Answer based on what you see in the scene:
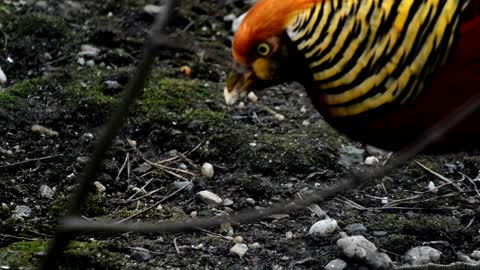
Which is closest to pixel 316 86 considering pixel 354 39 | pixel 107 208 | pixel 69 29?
pixel 354 39

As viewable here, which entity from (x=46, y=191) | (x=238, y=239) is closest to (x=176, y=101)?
(x=46, y=191)

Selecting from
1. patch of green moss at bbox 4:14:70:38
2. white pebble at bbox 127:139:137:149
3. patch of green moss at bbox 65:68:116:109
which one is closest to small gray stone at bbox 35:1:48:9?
patch of green moss at bbox 4:14:70:38

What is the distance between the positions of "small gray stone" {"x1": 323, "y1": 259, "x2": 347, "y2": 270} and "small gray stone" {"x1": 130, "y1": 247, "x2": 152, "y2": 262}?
0.54m

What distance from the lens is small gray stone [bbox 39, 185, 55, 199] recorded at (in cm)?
322

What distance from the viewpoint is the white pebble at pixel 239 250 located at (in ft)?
9.87

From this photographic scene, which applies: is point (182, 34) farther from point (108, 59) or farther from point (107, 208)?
point (107, 208)

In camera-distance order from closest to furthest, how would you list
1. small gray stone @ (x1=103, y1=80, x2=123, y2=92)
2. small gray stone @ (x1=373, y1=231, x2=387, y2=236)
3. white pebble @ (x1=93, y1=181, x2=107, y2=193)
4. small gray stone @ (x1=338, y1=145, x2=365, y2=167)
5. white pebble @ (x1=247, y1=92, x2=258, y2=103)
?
small gray stone @ (x1=373, y1=231, x2=387, y2=236)
white pebble @ (x1=93, y1=181, x2=107, y2=193)
small gray stone @ (x1=338, y1=145, x2=365, y2=167)
small gray stone @ (x1=103, y1=80, x2=123, y2=92)
white pebble @ (x1=247, y1=92, x2=258, y2=103)

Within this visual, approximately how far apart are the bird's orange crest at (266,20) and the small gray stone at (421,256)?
89 cm

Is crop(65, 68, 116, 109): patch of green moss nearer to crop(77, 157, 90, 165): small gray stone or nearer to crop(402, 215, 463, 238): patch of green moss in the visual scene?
crop(77, 157, 90, 165): small gray stone

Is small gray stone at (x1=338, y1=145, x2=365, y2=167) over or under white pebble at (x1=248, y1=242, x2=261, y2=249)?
over

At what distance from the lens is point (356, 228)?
3186mm

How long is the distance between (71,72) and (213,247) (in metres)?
1.34

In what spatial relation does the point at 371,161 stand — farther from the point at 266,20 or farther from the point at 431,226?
the point at 266,20

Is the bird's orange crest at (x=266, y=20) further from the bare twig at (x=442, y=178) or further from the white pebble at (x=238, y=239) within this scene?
the bare twig at (x=442, y=178)
